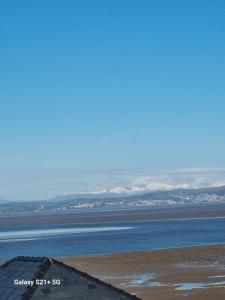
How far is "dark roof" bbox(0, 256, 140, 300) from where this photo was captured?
21750 mm

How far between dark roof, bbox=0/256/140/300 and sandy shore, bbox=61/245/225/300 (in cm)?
2206

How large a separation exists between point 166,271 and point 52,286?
1495 inches

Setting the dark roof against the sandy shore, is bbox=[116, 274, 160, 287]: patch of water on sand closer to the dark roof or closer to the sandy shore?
the sandy shore

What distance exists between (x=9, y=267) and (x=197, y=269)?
1462 inches

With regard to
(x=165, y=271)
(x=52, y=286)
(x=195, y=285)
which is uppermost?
(x=52, y=286)

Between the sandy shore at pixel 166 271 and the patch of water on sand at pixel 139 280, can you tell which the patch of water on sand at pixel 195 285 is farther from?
the patch of water on sand at pixel 139 280

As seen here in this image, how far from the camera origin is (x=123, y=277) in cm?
5612

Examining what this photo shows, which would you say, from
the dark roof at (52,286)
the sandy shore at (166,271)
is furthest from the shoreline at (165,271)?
the dark roof at (52,286)

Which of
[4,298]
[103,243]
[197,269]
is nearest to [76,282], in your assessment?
[4,298]

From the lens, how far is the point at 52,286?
2225cm

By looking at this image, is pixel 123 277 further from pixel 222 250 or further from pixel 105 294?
pixel 105 294

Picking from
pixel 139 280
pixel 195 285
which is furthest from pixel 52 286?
pixel 139 280

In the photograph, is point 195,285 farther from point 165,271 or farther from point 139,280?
point 165,271

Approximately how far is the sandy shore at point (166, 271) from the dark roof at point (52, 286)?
2206 cm
